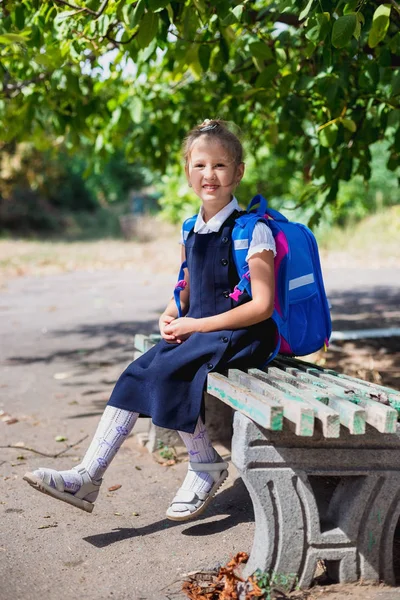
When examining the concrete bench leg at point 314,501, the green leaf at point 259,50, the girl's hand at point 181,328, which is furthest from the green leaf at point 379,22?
the concrete bench leg at point 314,501

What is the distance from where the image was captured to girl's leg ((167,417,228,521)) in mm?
3170

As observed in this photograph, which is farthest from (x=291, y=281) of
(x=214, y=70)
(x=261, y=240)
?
(x=214, y=70)

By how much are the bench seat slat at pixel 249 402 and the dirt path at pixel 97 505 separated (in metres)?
0.62

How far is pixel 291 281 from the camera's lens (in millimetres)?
3184

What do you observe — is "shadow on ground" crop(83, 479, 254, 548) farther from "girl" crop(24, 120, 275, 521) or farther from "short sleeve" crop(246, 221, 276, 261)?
"short sleeve" crop(246, 221, 276, 261)

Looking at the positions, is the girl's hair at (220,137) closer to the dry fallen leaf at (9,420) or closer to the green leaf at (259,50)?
the green leaf at (259,50)

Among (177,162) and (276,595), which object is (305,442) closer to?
(276,595)

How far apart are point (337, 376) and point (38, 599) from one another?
4.52ft

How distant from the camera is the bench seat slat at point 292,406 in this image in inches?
91.8

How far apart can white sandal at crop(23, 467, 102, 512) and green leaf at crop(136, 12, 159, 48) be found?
1.82 meters

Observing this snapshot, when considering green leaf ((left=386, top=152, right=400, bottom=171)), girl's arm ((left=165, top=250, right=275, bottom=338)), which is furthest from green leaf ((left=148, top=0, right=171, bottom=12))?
green leaf ((left=386, top=152, right=400, bottom=171))

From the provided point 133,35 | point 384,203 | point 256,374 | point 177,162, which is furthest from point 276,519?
point 384,203

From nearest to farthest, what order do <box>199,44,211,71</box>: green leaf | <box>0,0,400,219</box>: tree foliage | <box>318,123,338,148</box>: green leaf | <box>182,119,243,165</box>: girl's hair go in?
<box>182,119,243,165</box>: girl's hair < <box>0,0,400,219</box>: tree foliage < <box>318,123,338,148</box>: green leaf < <box>199,44,211,71</box>: green leaf

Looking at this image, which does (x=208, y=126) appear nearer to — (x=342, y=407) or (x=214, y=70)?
(x=342, y=407)
